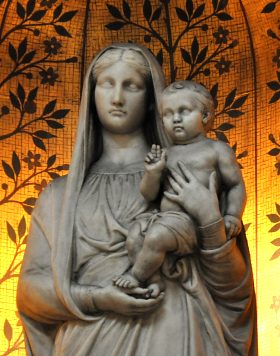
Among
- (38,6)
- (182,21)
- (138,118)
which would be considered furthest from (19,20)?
(138,118)

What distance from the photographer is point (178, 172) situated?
4.85 meters

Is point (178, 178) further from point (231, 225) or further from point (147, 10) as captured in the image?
point (147, 10)

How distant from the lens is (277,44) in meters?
5.82

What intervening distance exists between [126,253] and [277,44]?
124 centimetres

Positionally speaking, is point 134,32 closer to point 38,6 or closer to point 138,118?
point 38,6

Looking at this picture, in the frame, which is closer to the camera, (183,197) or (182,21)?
(183,197)

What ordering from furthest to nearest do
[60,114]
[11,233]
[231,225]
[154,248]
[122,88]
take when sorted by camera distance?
[60,114]
[11,233]
[122,88]
[231,225]
[154,248]

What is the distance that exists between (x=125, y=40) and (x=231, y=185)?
1.13m

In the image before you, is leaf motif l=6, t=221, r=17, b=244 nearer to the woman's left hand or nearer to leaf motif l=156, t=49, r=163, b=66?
leaf motif l=156, t=49, r=163, b=66

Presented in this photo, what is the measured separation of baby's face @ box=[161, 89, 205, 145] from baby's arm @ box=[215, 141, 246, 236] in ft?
0.26

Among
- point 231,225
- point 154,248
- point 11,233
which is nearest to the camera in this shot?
point 154,248

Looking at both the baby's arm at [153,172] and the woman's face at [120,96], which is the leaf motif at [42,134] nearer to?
the woman's face at [120,96]

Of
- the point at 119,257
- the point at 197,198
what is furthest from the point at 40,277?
the point at 197,198

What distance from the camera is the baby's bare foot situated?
4.75 metres
